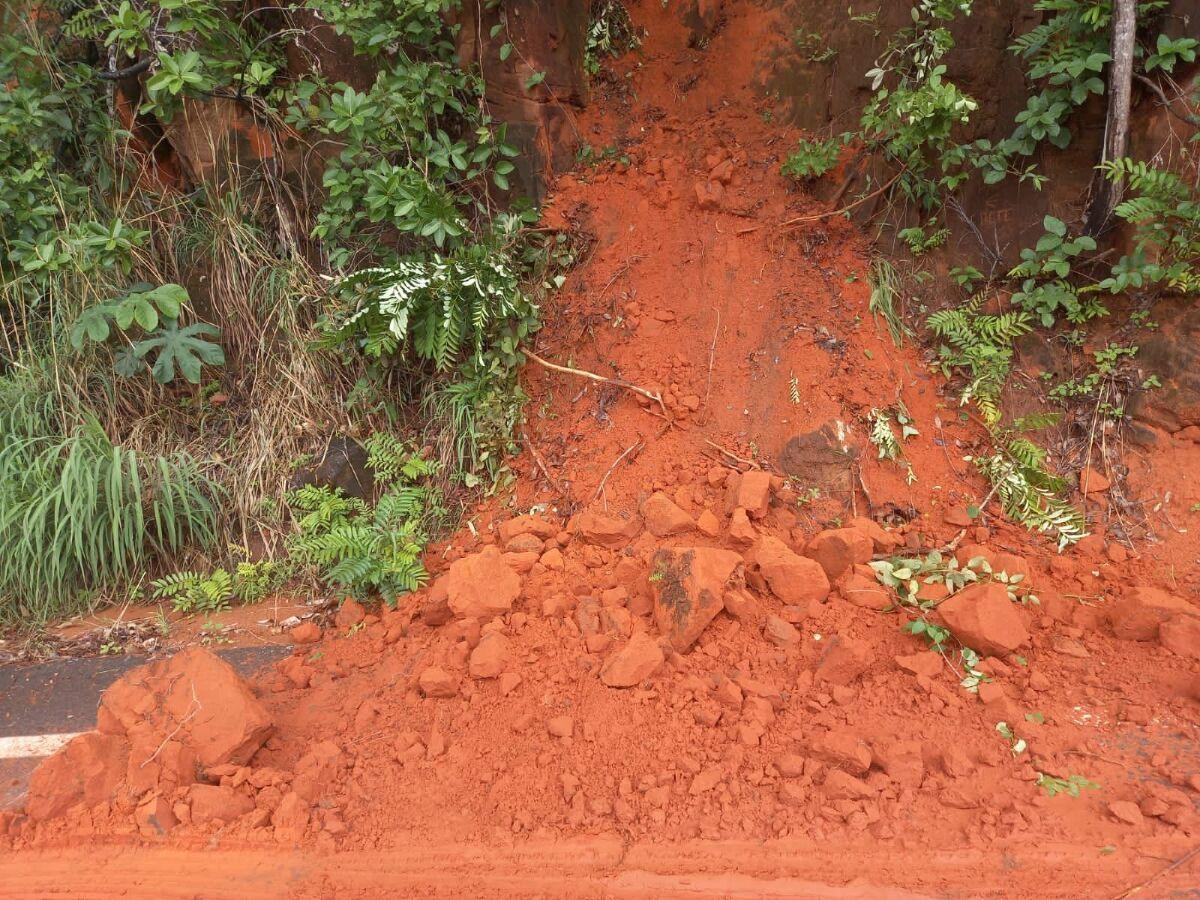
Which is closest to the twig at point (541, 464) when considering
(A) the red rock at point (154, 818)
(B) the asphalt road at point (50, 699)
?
(B) the asphalt road at point (50, 699)

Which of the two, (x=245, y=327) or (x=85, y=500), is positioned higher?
(x=245, y=327)

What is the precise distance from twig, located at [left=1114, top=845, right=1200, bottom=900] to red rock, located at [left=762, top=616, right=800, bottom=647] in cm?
107

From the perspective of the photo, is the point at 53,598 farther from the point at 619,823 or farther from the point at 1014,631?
the point at 1014,631

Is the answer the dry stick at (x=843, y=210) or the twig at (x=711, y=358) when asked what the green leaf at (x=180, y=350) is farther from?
Result: the dry stick at (x=843, y=210)

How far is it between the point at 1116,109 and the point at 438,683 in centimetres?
337

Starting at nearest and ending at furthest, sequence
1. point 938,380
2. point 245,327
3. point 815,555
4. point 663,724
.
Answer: point 663,724, point 815,555, point 938,380, point 245,327

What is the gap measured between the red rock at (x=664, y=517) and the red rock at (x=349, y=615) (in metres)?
1.33

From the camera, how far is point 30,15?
174 inches

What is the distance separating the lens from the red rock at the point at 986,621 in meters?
2.45

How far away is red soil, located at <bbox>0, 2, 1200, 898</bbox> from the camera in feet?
6.72

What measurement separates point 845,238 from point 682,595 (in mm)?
2102

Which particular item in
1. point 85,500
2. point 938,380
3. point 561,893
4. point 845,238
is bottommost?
point 561,893

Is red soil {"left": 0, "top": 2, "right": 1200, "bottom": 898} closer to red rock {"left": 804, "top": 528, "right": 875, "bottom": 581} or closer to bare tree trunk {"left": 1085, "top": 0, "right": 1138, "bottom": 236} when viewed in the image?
red rock {"left": 804, "top": 528, "right": 875, "bottom": 581}

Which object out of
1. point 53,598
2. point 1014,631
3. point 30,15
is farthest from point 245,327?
point 1014,631
